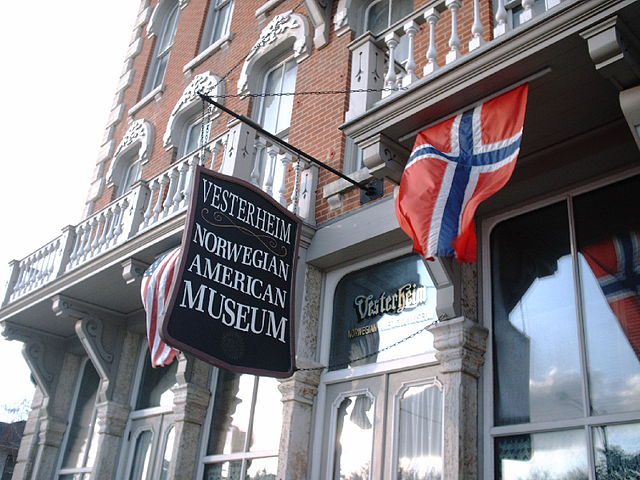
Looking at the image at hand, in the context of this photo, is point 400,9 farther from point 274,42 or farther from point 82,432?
point 82,432

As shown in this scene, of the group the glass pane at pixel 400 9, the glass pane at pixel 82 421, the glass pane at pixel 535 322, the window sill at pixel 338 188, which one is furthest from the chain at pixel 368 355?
the glass pane at pixel 82 421

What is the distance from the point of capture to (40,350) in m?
10.6

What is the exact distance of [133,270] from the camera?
315 inches

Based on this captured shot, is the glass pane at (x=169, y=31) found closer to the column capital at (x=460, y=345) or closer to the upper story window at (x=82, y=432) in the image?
the upper story window at (x=82, y=432)

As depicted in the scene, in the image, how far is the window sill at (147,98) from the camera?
12.2 meters

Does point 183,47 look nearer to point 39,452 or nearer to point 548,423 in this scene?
point 39,452

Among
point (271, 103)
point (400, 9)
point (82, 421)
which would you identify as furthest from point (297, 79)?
point (82, 421)

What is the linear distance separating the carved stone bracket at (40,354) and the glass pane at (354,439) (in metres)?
6.23

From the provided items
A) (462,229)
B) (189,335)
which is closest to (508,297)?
(462,229)

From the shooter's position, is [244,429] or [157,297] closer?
[157,297]

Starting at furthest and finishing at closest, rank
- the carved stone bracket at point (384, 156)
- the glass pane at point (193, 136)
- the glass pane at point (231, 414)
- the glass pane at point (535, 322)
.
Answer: the glass pane at point (193, 136) < the glass pane at point (231, 414) < the carved stone bracket at point (384, 156) < the glass pane at point (535, 322)

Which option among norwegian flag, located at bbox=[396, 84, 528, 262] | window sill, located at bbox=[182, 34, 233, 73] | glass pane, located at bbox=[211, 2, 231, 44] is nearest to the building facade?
norwegian flag, located at bbox=[396, 84, 528, 262]

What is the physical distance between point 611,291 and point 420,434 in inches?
74.8

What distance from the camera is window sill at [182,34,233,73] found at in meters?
11.0
